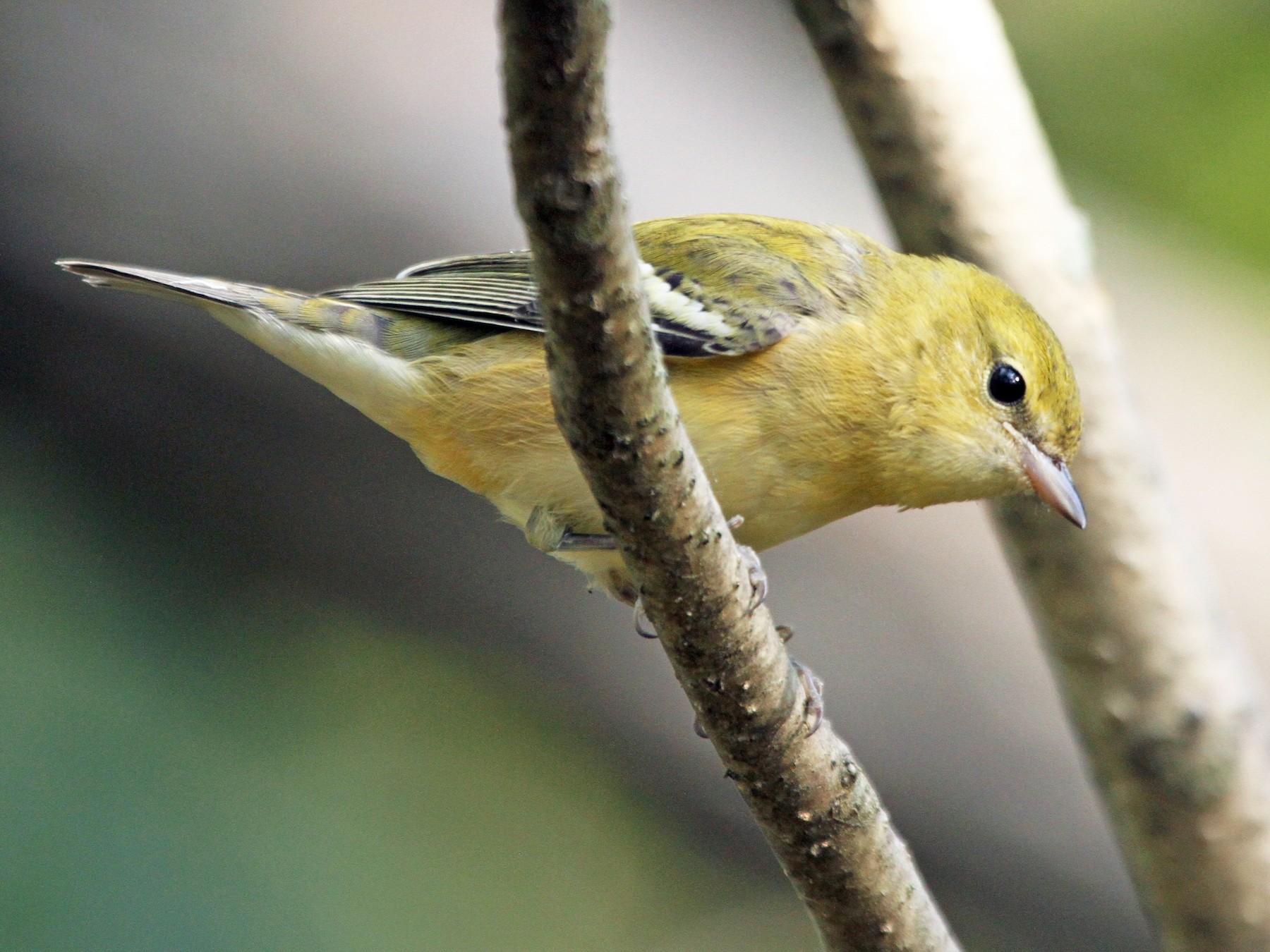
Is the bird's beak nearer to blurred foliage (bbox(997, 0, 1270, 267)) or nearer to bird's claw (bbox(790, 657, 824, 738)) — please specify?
bird's claw (bbox(790, 657, 824, 738))

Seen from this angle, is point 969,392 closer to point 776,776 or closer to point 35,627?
point 776,776

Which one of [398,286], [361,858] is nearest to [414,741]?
[361,858]

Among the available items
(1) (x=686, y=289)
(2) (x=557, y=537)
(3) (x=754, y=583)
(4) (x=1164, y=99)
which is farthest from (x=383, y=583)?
(4) (x=1164, y=99)

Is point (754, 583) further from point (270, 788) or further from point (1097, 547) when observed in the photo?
point (270, 788)

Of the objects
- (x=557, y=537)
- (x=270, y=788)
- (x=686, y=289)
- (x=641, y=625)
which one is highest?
(x=686, y=289)

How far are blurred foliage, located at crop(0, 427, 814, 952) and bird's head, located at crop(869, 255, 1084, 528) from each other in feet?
7.49

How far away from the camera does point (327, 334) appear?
336 centimetres

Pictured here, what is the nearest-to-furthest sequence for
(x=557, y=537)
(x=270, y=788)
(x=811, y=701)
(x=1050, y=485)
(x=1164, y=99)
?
(x=811, y=701)
(x=557, y=537)
(x=1050, y=485)
(x=270, y=788)
(x=1164, y=99)

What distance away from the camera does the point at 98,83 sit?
4621mm

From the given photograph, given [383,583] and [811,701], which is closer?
[811,701]

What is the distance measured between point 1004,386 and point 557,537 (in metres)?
1.22

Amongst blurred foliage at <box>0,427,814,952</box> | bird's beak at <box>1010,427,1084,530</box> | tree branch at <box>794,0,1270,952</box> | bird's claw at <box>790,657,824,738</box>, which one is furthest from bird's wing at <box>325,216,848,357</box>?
blurred foliage at <box>0,427,814,952</box>

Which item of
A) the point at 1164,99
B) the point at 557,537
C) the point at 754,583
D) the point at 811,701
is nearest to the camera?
the point at 754,583

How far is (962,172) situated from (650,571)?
196 centimetres
